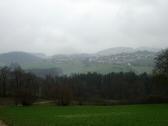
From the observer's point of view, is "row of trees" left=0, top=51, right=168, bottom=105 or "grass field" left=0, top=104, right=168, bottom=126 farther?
"row of trees" left=0, top=51, right=168, bottom=105

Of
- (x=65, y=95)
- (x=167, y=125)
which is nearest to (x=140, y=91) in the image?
(x=65, y=95)

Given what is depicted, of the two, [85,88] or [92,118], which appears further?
[85,88]

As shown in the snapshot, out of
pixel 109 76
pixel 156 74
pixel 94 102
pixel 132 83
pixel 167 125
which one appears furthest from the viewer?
pixel 109 76

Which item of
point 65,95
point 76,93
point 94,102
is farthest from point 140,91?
point 65,95

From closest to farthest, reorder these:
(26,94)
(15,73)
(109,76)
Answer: (26,94), (15,73), (109,76)

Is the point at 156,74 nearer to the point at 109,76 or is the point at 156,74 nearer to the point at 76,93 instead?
the point at 76,93

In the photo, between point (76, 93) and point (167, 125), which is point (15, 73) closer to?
point (76, 93)

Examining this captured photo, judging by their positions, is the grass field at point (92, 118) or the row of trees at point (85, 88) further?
the row of trees at point (85, 88)

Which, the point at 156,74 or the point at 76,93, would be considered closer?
the point at 156,74

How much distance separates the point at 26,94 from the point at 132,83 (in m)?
55.2

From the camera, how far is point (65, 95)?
307 feet

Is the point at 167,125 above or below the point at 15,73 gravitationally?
below

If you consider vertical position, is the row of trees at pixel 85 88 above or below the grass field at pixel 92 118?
above

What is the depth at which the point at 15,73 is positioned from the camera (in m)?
124
